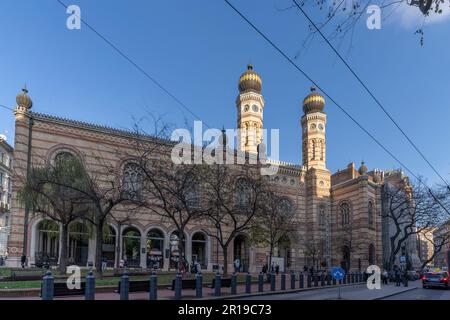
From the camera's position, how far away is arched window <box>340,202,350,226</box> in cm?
5000

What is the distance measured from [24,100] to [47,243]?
1021 centimetres

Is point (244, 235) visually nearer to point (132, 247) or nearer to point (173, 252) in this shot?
point (173, 252)

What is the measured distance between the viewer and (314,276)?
28.5 m

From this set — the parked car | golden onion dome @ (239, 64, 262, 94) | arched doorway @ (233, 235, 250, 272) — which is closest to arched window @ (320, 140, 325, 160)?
golden onion dome @ (239, 64, 262, 94)

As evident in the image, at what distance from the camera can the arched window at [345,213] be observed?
50000 mm

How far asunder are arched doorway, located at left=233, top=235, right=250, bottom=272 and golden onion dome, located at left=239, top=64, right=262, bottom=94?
619 inches

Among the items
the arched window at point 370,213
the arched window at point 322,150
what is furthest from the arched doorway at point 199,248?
the arched window at point 370,213

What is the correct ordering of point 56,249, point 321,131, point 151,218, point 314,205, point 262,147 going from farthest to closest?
1. point 321,131
2. point 314,205
3. point 262,147
4. point 151,218
5. point 56,249

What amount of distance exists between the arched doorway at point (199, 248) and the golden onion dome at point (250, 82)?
16991 mm

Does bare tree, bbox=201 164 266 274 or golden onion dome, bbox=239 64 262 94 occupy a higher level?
golden onion dome, bbox=239 64 262 94

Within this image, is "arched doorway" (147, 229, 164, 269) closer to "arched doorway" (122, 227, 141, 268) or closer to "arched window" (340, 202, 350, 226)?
"arched doorway" (122, 227, 141, 268)
